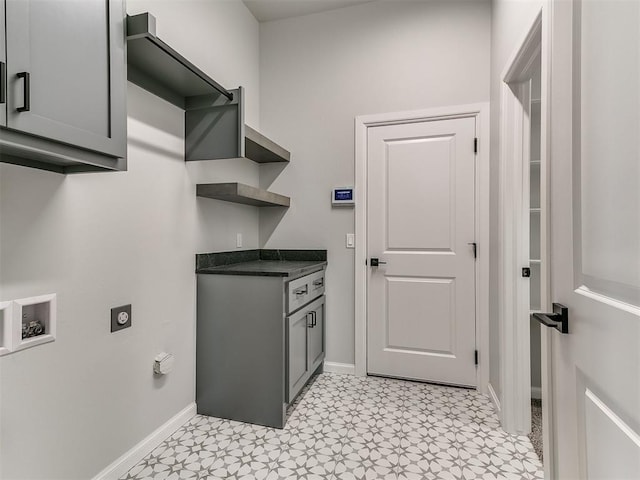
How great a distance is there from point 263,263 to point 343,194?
0.83m

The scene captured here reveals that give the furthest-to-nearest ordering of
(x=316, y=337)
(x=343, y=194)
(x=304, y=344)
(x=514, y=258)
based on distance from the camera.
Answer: (x=343, y=194)
(x=316, y=337)
(x=304, y=344)
(x=514, y=258)

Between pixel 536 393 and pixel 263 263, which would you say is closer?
pixel 536 393

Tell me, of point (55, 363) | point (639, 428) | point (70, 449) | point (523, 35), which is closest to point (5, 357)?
point (55, 363)

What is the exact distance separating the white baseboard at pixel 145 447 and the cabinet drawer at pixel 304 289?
86 cm

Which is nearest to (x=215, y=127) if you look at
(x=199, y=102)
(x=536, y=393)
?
(x=199, y=102)

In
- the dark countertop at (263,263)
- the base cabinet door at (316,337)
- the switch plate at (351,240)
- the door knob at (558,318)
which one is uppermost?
the switch plate at (351,240)

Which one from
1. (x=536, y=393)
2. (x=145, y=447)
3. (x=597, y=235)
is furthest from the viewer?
(x=536, y=393)

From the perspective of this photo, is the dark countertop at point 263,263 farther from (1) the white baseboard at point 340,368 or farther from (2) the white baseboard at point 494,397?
(2) the white baseboard at point 494,397

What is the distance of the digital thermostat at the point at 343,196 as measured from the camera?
8.70 feet

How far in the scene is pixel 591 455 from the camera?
812mm

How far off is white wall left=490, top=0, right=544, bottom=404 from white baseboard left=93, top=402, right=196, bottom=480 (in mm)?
1863

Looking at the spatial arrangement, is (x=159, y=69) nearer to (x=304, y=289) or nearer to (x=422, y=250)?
(x=304, y=289)

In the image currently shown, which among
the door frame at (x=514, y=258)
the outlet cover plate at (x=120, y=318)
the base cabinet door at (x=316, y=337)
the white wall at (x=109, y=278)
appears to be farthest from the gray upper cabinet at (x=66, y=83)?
the door frame at (x=514, y=258)

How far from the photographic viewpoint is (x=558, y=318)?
956 mm
